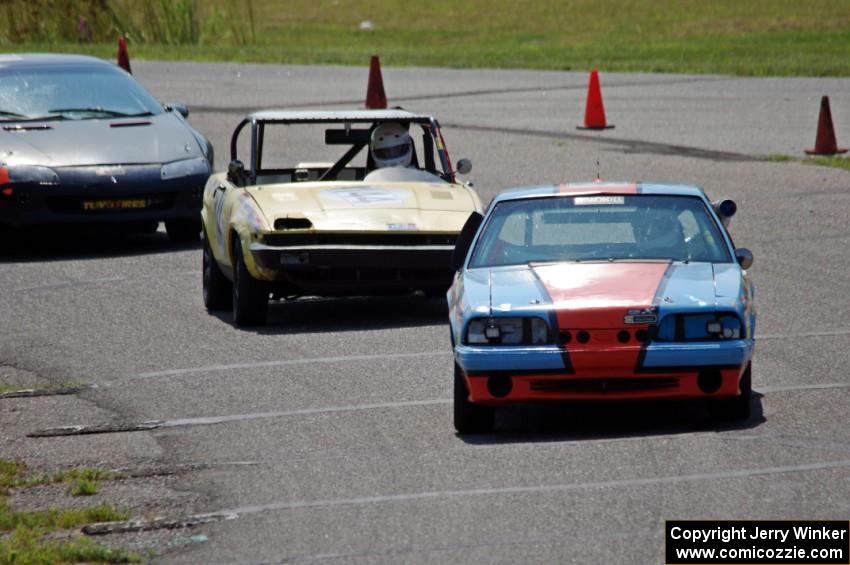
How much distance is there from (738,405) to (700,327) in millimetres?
451

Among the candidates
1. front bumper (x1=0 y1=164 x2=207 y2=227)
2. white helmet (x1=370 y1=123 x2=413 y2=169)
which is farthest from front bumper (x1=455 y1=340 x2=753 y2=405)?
front bumper (x1=0 y1=164 x2=207 y2=227)

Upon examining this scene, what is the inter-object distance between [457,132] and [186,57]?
13580 millimetres

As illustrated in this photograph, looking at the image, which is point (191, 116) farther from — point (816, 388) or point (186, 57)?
point (816, 388)

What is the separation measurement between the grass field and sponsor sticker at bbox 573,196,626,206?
71.0ft

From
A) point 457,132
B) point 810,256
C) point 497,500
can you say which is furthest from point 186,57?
point 497,500

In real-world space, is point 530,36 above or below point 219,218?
below

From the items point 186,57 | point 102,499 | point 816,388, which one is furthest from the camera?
point 186,57

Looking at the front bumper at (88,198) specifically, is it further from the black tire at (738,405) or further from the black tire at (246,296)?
the black tire at (738,405)

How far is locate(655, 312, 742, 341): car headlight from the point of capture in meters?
8.49

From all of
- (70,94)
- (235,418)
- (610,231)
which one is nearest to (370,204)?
(610,231)

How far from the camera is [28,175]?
50.8ft

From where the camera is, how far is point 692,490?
7336 mm

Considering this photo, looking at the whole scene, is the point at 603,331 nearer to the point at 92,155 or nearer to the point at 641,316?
the point at 641,316

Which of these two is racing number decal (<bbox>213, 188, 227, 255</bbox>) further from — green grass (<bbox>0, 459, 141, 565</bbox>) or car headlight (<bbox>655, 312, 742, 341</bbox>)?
car headlight (<bbox>655, 312, 742, 341</bbox>)
